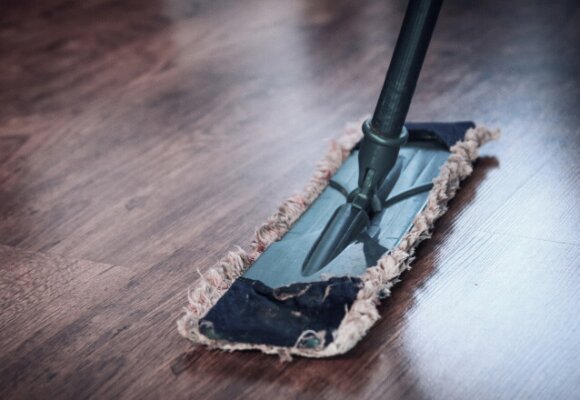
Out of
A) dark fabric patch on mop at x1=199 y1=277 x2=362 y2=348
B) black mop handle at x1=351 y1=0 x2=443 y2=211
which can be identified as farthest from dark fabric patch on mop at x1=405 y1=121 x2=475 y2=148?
dark fabric patch on mop at x1=199 y1=277 x2=362 y2=348

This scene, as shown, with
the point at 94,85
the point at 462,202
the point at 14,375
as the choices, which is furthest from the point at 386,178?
the point at 94,85

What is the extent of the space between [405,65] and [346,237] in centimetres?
21

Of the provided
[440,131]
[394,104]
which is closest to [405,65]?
[394,104]

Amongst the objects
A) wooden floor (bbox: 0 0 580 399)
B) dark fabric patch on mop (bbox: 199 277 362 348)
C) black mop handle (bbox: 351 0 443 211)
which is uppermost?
black mop handle (bbox: 351 0 443 211)

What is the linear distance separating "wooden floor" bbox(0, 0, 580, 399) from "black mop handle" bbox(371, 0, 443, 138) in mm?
148

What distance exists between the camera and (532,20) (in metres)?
1.72

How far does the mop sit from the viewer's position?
89 centimetres

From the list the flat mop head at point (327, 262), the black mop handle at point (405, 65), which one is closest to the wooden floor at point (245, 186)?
the flat mop head at point (327, 262)

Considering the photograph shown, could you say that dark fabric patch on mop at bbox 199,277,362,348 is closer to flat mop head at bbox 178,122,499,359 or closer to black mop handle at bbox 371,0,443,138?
flat mop head at bbox 178,122,499,359

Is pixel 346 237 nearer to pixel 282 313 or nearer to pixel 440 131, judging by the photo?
pixel 282 313

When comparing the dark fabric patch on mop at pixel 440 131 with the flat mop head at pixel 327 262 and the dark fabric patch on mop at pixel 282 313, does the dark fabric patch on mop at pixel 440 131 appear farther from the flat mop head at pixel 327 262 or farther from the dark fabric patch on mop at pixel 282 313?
the dark fabric patch on mop at pixel 282 313

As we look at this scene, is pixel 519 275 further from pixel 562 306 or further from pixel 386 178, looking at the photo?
pixel 386 178

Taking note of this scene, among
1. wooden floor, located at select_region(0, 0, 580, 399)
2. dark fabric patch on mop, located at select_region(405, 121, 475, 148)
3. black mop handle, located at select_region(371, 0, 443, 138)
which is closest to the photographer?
wooden floor, located at select_region(0, 0, 580, 399)

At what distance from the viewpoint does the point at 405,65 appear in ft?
3.41
